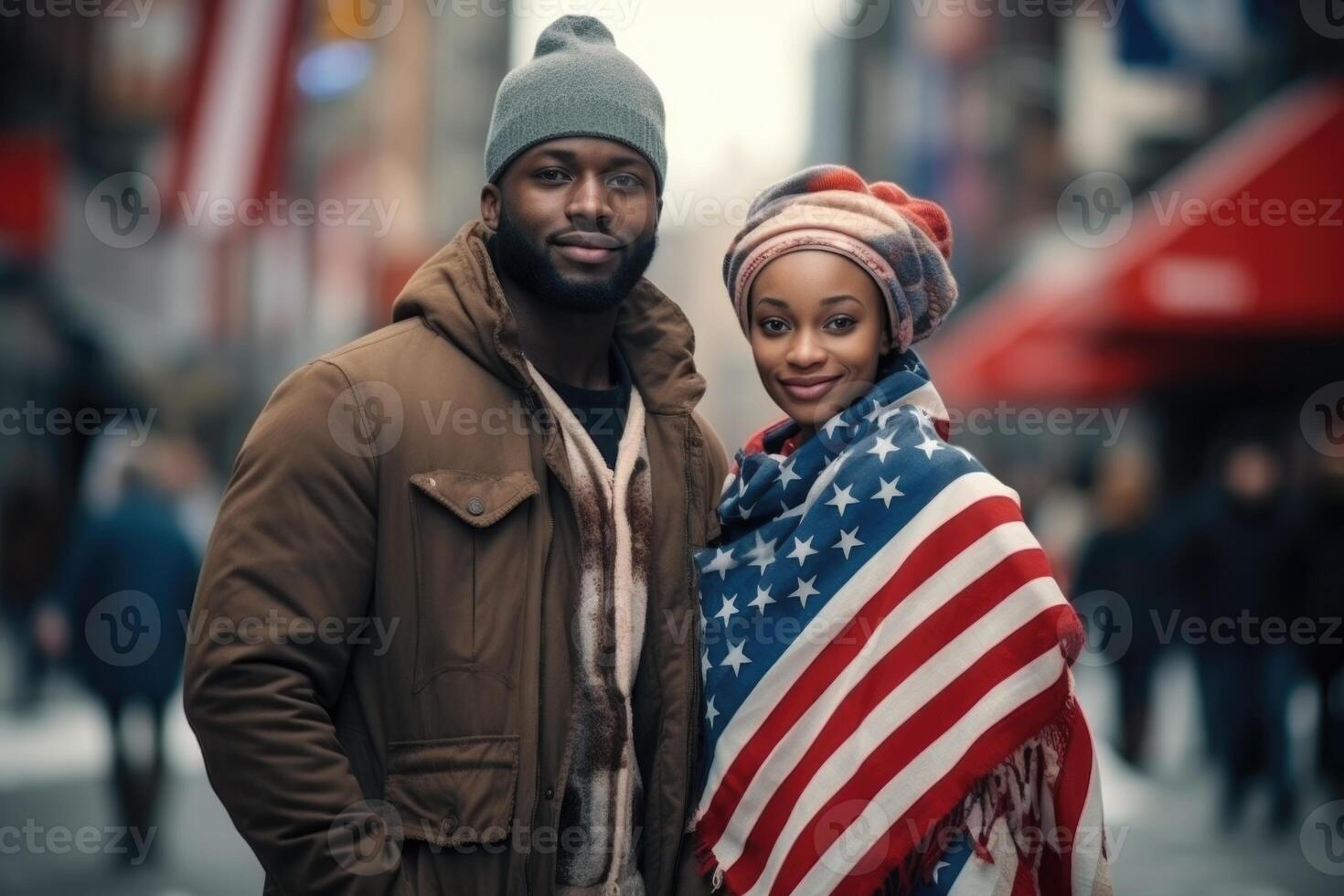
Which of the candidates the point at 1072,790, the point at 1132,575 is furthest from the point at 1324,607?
the point at 1072,790

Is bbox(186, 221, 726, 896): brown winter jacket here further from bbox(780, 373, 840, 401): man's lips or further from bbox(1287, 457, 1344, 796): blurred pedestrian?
bbox(1287, 457, 1344, 796): blurred pedestrian

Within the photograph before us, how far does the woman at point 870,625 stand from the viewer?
312 centimetres

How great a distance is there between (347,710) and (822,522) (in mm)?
1122

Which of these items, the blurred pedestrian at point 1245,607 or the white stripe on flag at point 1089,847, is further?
the blurred pedestrian at point 1245,607

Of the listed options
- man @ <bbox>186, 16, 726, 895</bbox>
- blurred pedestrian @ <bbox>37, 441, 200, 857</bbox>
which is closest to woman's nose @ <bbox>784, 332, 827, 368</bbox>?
man @ <bbox>186, 16, 726, 895</bbox>

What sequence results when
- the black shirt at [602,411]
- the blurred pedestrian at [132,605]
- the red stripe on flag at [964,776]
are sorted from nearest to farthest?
the red stripe on flag at [964,776] < the black shirt at [602,411] < the blurred pedestrian at [132,605]

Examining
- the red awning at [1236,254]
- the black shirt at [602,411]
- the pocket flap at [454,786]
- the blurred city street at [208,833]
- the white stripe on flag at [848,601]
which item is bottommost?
the blurred city street at [208,833]

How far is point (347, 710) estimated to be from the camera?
3008 millimetres

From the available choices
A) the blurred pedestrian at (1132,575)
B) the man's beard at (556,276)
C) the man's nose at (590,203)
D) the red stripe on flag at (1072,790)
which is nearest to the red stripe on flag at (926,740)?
the red stripe on flag at (1072,790)

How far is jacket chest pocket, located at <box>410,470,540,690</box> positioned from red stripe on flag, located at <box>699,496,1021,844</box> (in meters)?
0.64

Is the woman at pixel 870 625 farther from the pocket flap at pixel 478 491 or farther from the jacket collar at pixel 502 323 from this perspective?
the pocket flap at pixel 478 491

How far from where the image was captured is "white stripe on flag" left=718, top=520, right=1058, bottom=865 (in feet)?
10.3

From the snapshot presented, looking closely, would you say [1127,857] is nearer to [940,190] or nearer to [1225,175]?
[1225,175]

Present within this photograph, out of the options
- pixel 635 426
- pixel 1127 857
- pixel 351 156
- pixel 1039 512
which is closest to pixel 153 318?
pixel 351 156
